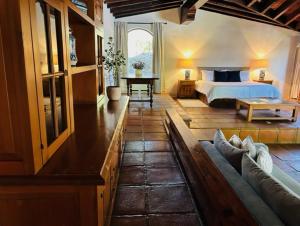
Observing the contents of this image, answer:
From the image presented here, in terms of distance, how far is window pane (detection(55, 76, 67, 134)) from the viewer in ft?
4.37

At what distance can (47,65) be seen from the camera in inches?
46.4

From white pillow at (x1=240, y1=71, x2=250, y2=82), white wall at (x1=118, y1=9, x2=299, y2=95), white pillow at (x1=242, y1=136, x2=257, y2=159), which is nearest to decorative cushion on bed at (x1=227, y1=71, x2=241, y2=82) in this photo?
white pillow at (x1=240, y1=71, x2=250, y2=82)

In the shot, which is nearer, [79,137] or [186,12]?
[79,137]

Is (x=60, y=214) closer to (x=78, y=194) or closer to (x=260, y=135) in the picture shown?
(x=78, y=194)

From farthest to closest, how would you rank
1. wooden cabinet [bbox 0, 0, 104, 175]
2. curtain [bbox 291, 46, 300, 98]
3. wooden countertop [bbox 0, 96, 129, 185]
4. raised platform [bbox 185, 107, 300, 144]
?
curtain [bbox 291, 46, 300, 98], raised platform [bbox 185, 107, 300, 144], wooden countertop [bbox 0, 96, 129, 185], wooden cabinet [bbox 0, 0, 104, 175]

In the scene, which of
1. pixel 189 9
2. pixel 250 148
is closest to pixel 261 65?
pixel 189 9

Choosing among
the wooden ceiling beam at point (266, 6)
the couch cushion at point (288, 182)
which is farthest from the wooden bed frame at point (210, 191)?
the wooden ceiling beam at point (266, 6)

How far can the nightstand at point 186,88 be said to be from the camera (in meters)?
7.63

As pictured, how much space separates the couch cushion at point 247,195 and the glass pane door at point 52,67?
114cm

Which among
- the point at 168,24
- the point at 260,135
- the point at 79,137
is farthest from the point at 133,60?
the point at 79,137

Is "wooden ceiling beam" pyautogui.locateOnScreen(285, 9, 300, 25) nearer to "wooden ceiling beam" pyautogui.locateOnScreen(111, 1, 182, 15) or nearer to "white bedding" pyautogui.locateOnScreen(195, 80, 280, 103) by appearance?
"white bedding" pyautogui.locateOnScreen(195, 80, 280, 103)

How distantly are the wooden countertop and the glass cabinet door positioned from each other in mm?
81

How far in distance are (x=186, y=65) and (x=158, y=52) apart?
38.9 inches

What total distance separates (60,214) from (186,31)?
7415mm
